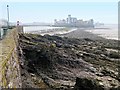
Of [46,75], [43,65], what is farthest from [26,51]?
[46,75]

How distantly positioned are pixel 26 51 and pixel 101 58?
22.7 feet

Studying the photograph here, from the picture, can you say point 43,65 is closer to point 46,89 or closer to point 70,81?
point 70,81

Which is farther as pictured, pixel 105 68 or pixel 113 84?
pixel 105 68

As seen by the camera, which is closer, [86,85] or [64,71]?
[86,85]

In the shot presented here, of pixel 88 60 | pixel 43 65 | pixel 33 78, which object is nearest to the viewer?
pixel 33 78

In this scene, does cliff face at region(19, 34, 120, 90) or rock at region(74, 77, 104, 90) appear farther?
cliff face at region(19, 34, 120, 90)

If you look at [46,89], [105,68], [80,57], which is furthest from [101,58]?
[46,89]

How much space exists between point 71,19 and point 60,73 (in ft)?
603

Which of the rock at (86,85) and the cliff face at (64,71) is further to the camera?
the cliff face at (64,71)

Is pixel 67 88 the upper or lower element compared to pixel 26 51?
lower

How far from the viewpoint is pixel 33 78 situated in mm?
15188

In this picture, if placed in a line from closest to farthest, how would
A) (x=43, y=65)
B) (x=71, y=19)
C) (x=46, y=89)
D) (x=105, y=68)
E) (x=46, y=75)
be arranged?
(x=46, y=89) → (x=46, y=75) → (x=43, y=65) → (x=105, y=68) → (x=71, y=19)

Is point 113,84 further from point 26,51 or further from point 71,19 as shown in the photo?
point 71,19

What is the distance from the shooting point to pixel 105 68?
65.1 ft
